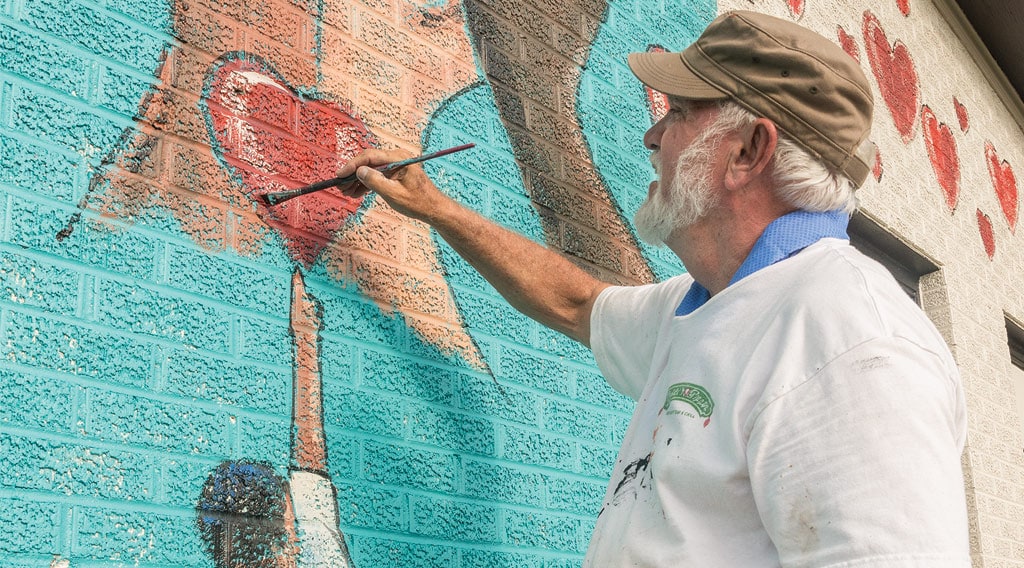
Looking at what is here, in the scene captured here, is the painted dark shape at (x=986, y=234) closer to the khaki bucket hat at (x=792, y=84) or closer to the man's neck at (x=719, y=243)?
the khaki bucket hat at (x=792, y=84)

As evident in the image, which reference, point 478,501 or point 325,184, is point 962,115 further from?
point 325,184

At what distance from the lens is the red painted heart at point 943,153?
5.80 metres

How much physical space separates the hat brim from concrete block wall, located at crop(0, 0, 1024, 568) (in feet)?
2.22

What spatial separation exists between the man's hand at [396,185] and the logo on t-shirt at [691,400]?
0.74 m

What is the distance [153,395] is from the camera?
1955mm

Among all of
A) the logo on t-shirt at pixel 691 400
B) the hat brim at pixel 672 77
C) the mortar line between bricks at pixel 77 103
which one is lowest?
the logo on t-shirt at pixel 691 400

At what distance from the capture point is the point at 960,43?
22.2 feet

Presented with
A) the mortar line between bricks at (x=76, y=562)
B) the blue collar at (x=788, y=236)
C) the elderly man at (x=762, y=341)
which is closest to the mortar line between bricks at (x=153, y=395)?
the mortar line between bricks at (x=76, y=562)

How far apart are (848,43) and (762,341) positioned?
3660 mm

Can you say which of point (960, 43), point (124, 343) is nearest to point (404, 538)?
point (124, 343)

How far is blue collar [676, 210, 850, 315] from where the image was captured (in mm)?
1963

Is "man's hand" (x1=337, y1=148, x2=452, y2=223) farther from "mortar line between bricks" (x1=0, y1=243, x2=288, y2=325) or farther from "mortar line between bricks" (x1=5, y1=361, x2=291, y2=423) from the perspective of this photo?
"mortar line between bricks" (x1=5, y1=361, x2=291, y2=423)

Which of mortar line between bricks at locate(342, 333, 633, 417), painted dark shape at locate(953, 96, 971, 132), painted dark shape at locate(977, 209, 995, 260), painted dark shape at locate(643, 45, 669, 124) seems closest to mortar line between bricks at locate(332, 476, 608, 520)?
mortar line between bricks at locate(342, 333, 633, 417)

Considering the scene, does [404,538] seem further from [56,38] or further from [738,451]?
[56,38]
